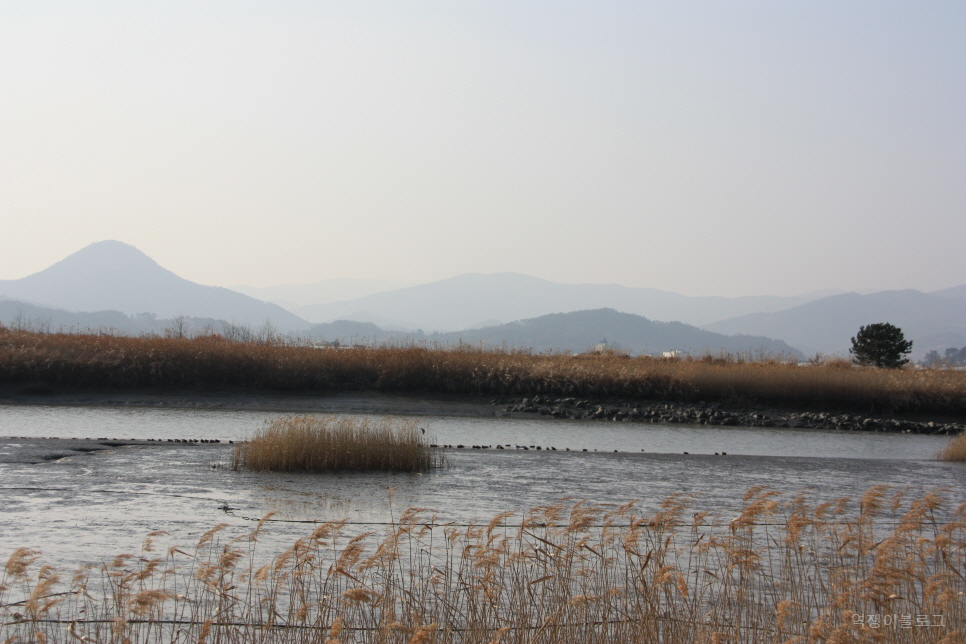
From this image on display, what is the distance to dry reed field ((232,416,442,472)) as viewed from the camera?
16.2 metres

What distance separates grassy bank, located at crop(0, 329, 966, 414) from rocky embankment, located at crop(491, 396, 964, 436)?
1.10 metres

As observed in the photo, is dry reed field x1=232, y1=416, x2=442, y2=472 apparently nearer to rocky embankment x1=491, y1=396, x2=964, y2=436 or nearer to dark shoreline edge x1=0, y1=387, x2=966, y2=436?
dark shoreline edge x1=0, y1=387, x2=966, y2=436

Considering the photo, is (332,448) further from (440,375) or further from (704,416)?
(704,416)

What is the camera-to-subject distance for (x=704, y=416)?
3105 cm

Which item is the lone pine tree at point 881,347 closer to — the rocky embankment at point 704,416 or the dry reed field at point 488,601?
the rocky embankment at point 704,416

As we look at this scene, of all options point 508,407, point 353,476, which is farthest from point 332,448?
point 508,407

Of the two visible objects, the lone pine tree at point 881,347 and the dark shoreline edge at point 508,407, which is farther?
the lone pine tree at point 881,347

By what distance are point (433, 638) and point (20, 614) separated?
368 cm

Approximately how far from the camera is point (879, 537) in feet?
38.1

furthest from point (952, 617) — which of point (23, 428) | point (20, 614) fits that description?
point (23, 428)

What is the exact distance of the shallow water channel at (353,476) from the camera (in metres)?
11.3

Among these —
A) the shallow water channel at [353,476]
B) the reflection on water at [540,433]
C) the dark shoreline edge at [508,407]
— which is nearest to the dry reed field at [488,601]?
the shallow water channel at [353,476]

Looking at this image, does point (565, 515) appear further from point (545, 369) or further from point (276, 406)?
point (545, 369)

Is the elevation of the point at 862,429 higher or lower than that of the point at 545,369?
lower
